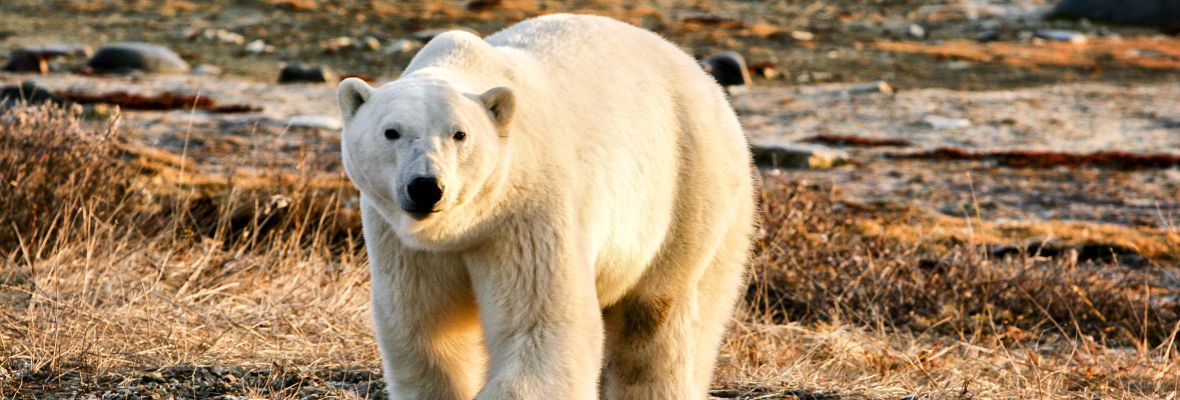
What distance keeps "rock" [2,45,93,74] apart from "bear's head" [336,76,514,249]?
17589 millimetres

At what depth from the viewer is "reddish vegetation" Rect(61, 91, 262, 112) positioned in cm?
1584

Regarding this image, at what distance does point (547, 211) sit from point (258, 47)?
2022 centimetres

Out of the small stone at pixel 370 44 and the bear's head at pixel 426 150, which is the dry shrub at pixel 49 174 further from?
the small stone at pixel 370 44

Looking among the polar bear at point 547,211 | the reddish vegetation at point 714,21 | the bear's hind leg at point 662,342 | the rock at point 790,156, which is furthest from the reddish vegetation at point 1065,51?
the polar bear at point 547,211

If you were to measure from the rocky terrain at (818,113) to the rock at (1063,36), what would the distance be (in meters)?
0.06

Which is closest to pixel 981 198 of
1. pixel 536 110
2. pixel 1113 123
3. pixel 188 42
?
pixel 1113 123

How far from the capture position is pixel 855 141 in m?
15.2

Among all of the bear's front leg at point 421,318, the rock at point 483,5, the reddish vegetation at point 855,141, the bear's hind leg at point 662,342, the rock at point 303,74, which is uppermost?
the bear's front leg at point 421,318

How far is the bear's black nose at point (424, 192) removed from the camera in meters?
3.07

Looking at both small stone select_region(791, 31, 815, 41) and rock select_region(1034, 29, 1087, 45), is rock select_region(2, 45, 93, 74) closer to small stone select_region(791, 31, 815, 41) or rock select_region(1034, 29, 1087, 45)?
small stone select_region(791, 31, 815, 41)

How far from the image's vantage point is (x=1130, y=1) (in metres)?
29.5

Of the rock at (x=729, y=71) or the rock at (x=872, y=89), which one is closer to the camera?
the rock at (x=872, y=89)

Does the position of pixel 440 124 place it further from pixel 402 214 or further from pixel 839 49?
pixel 839 49

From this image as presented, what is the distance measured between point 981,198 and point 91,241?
8.19 metres
